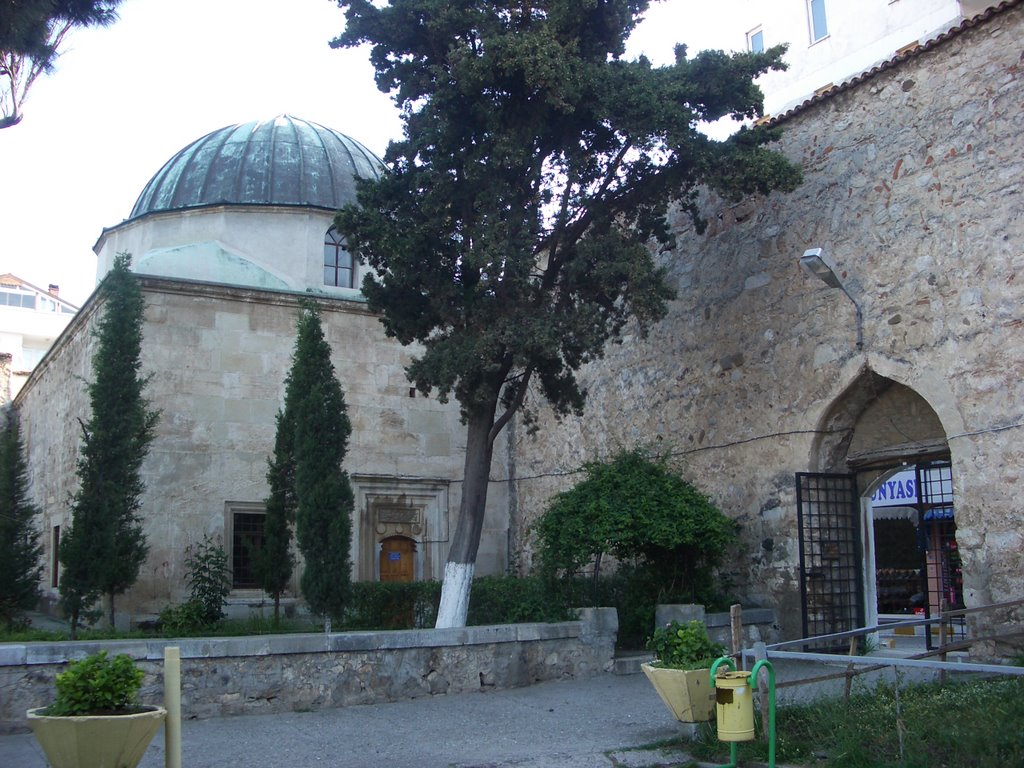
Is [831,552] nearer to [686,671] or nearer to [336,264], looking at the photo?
[686,671]

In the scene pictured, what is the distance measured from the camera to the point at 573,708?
8445 mm

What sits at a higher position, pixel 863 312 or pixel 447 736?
pixel 863 312

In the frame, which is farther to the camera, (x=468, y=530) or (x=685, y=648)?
(x=468, y=530)

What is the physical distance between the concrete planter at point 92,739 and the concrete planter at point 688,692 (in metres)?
3.35

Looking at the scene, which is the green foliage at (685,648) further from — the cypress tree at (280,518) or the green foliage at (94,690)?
the cypress tree at (280,518)

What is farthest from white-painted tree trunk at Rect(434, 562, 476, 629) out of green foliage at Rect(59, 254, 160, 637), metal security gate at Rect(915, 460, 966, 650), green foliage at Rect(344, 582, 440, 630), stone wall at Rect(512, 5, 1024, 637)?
metal security gate at Rect(915, 460, 966, 650)

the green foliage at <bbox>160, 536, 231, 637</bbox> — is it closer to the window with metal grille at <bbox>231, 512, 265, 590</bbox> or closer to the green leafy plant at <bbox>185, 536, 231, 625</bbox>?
the green leafy plant at <bbox>185, 536, 231, 625</bbox>

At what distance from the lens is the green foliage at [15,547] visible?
13.7 meters

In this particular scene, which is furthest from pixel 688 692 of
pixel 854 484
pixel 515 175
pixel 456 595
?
pixel 515 175

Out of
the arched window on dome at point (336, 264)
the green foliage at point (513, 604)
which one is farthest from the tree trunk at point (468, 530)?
the arched window on dome at point (336, 264)

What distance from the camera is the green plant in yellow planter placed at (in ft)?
21.3

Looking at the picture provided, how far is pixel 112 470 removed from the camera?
12.6m

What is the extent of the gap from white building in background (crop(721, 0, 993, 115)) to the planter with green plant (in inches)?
668

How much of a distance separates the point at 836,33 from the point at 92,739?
69.3 feet
